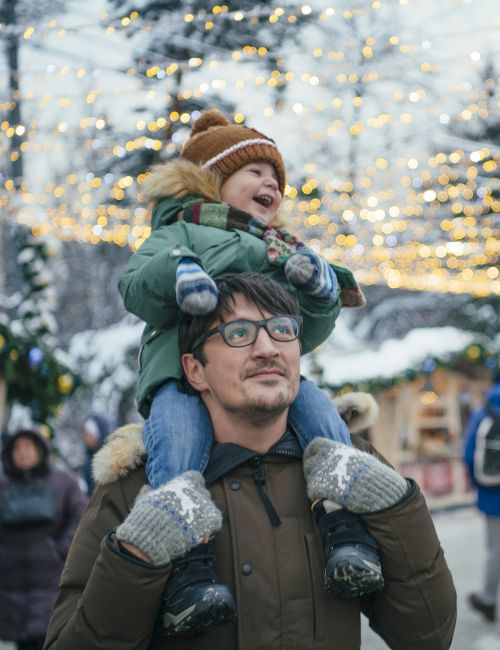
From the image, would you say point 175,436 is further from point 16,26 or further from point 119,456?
point 16,26

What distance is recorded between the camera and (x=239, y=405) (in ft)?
6.45

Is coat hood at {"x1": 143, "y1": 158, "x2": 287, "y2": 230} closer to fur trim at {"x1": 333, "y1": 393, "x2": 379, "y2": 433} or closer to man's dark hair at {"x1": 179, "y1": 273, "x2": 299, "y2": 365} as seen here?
man's dark hair at {"x1": 179, "y1": 273, "x2": 299, "y2": 365}

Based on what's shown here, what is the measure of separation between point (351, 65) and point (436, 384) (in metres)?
5.68

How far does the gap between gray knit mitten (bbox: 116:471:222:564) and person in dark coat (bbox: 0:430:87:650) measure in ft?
9.90

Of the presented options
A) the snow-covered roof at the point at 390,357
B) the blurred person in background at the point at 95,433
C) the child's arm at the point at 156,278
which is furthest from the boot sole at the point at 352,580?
the snow-covered roof at the point at 390,357

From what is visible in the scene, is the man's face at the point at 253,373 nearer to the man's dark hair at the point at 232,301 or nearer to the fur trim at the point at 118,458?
the man's dark hair at the point at 232,301

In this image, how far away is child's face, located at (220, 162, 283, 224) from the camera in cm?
259

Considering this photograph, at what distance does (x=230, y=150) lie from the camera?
263 cm

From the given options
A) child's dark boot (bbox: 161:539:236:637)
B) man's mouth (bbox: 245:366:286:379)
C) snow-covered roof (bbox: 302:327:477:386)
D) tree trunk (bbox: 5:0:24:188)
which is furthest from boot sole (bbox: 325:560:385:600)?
snow-covered roof (bbox: 302:327:477:386)

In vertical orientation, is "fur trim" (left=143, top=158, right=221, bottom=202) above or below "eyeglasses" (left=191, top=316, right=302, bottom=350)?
above

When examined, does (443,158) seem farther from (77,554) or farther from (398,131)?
(77,554)

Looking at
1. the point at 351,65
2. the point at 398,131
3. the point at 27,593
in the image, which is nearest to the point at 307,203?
the point at 398,131

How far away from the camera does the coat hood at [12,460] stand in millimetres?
4789

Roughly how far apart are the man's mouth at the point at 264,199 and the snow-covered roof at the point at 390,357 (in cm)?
667
